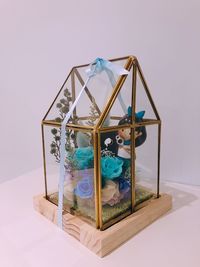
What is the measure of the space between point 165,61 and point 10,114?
0.74m

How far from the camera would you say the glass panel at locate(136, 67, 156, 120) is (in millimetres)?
486

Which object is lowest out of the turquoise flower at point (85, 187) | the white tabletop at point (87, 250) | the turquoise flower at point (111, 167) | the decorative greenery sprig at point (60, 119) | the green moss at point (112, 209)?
the white tabletop at point (87, 250)

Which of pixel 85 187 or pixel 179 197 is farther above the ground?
pixel 85 187

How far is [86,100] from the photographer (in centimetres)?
49

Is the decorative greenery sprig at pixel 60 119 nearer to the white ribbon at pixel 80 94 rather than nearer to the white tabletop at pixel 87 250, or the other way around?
the white ribbon at pixel 80 94

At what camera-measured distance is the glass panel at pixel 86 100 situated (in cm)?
46

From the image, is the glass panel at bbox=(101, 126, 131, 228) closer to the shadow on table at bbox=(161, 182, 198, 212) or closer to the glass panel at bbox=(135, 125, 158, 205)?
the glass panel at bbox=(135, 125, 158, 205)

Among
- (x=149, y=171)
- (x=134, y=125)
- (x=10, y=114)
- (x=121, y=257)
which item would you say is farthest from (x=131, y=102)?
(x=10, y=114)

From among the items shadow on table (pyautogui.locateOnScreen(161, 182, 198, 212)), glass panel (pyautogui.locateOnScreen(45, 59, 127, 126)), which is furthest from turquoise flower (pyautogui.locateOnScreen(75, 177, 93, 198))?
shadow on table (pyautogui.locateOnScreen(161, 182, 198, 212))

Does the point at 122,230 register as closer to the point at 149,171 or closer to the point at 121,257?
the point at 121,257

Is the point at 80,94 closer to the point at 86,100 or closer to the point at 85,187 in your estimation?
the point at 86,100

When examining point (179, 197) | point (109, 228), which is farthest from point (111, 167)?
point (179, 197)

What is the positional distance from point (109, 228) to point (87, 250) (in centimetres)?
6

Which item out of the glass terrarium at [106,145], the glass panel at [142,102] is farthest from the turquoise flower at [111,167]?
the glass panel at [142,102]
